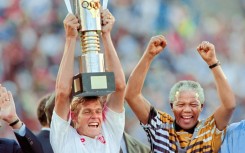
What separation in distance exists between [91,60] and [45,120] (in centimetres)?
94

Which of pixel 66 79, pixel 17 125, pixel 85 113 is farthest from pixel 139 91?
pixel 17 125

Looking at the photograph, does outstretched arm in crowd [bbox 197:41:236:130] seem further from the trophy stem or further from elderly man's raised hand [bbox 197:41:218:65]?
the trophy stem

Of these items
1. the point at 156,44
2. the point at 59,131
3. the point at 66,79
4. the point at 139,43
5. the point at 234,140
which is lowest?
the point at 234,140

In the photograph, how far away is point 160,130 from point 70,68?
630mm

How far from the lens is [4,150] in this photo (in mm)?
3164

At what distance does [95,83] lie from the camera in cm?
314

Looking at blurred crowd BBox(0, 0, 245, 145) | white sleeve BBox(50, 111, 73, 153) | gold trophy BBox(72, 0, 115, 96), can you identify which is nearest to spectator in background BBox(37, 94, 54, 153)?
white sleeve BBox(50, 111, 73, 153)

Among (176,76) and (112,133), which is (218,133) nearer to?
(112,133)

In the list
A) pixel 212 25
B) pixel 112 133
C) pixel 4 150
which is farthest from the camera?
pixel 212 25

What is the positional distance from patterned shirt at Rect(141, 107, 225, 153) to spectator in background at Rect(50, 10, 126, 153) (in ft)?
0.85

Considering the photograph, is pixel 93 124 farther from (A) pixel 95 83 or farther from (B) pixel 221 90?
(B) pixel 221 90

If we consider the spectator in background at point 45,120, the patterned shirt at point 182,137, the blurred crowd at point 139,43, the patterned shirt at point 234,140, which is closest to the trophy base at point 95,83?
the spectator in background at point 45,120

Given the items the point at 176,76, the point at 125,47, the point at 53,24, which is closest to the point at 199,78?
the point at 176,76

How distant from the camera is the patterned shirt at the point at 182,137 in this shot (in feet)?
11.6
